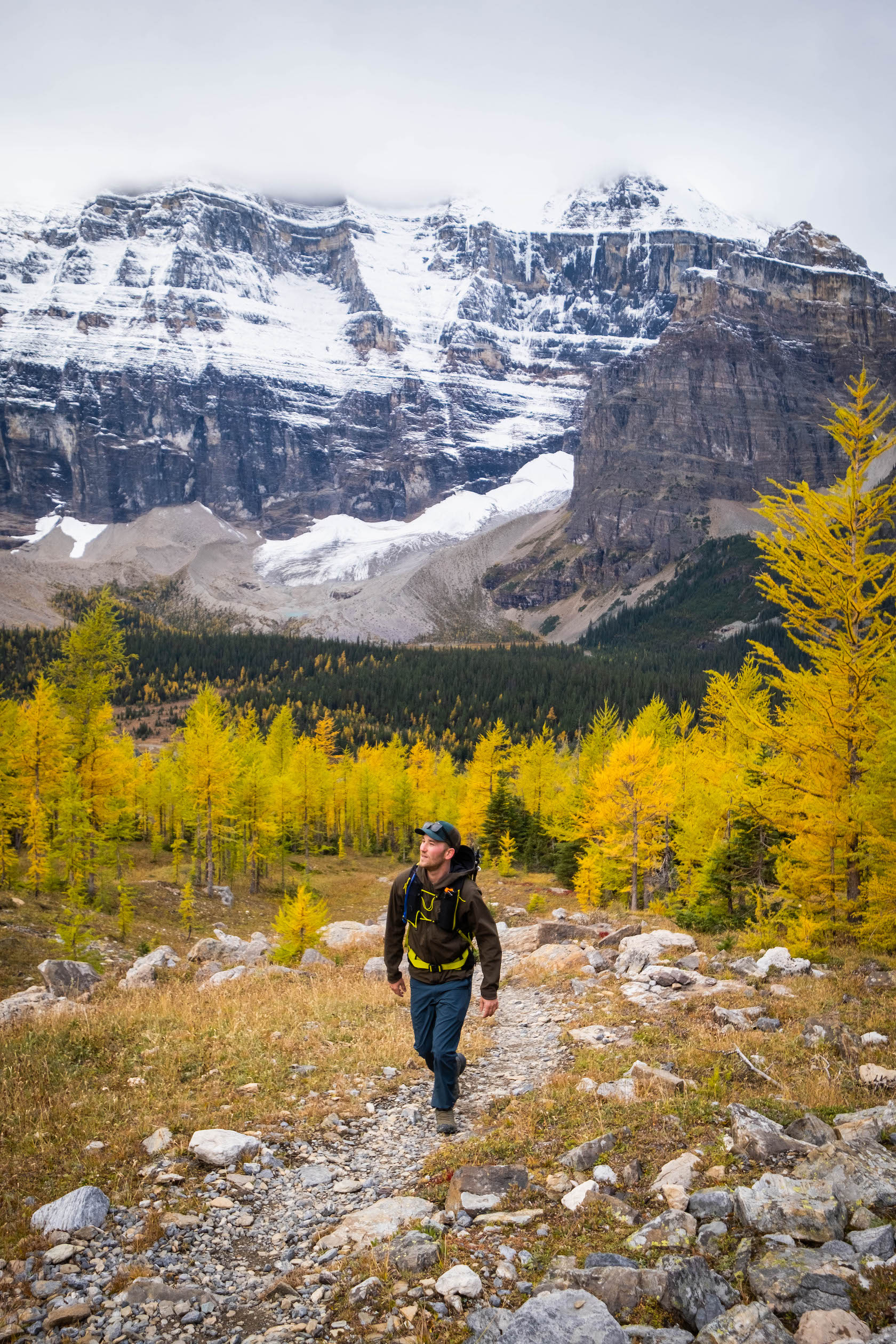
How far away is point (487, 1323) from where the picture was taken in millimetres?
3883

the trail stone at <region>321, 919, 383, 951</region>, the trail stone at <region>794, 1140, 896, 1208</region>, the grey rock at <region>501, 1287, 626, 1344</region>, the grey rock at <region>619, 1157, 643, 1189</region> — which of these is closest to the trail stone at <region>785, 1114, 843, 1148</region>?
the trail stone at <region>794, 1140, 896, 1208</region>

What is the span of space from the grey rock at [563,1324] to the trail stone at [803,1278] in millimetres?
811

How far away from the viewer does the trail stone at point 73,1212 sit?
5035 mm

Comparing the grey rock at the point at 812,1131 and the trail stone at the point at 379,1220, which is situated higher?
the grey rock at the point at 812,1131

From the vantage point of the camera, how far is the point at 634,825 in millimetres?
29953

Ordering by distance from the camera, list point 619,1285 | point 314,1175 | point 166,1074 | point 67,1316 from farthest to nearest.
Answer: point 166,1074 → point 314,1175 → point 67,1316 → point 619,1285

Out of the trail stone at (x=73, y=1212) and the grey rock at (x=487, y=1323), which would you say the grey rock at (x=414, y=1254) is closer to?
the grey rock at (x=487, y=1323)

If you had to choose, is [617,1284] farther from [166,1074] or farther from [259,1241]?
[166,1074]

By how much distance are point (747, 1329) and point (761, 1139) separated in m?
2.10

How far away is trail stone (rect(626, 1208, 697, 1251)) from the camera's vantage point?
446 centimetres

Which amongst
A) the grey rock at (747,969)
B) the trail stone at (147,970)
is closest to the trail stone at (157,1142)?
the trail stone at (147,970)

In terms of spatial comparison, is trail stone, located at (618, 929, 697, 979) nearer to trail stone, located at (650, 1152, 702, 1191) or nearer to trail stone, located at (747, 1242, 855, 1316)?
trail stone, located at (650, 1152, 702, 1191)

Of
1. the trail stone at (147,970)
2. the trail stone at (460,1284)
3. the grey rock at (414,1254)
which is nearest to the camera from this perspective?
the trail stone at (460,1284)

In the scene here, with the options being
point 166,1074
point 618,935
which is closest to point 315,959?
point 618,935
